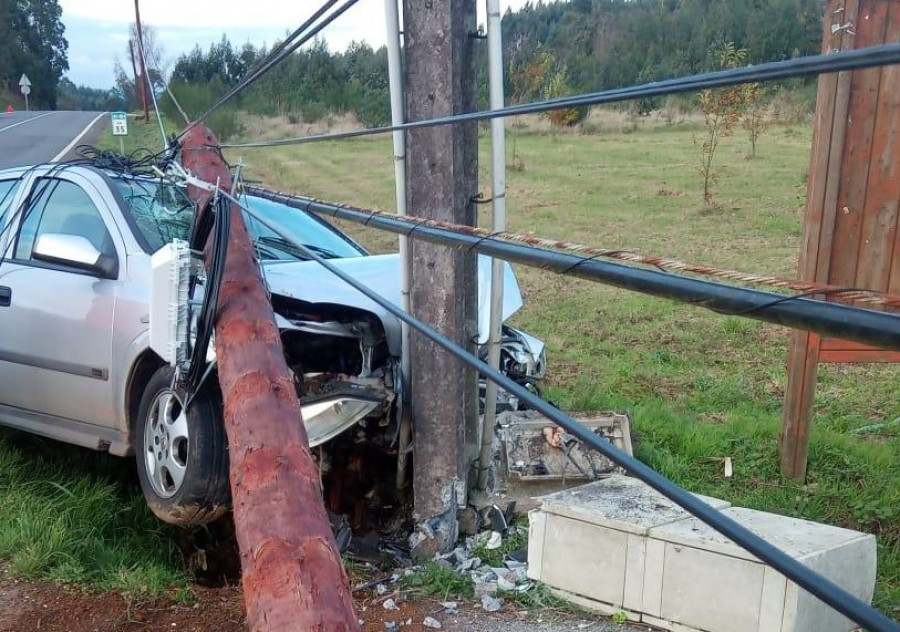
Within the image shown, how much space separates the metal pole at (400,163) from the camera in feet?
14.0

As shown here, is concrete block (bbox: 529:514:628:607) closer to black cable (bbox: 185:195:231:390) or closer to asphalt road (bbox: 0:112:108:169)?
black cable (bbox: 185:195:231:390)

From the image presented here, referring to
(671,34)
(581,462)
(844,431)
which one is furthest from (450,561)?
(671,34)

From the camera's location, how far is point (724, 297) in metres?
1.37

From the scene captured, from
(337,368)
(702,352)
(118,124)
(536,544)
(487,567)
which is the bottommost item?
(702,352)

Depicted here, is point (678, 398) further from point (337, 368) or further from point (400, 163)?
point (400, 163)

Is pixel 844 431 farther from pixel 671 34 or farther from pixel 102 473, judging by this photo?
pixel 671 34

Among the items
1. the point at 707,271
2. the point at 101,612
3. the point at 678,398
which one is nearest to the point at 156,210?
the point at 101,612

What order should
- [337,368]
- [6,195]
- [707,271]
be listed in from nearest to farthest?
[707,271] → [337,368] → [6,195]

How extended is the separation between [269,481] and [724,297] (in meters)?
1.72

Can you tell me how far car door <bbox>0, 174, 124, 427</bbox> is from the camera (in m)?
4.77

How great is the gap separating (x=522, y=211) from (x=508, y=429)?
1082 cm

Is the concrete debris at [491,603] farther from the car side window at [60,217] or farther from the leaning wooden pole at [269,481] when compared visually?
the car side window at [60,217]

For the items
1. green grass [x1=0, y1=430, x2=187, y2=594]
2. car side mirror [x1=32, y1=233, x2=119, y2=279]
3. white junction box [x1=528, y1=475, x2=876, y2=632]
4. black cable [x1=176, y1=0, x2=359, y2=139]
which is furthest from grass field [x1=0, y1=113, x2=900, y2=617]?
black cable [x1=176, y1=0, x2=359, y2=139]

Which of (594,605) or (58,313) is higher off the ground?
(58,313)
